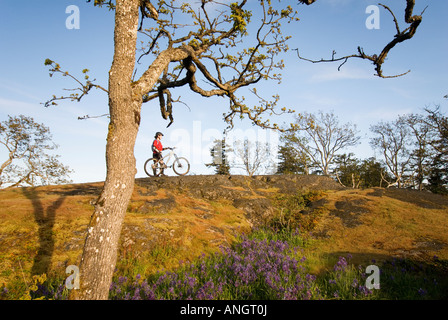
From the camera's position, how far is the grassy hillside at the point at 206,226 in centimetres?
581

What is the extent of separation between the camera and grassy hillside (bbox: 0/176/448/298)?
229 inches

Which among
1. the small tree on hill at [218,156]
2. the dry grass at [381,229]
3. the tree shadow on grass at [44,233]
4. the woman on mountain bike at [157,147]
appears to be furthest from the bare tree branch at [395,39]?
the small tree on hill at [218,156]

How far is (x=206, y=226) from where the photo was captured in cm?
812

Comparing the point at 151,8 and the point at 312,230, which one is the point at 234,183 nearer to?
the point at 312,230

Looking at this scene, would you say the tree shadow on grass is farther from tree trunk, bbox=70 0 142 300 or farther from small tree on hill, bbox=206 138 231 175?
small tree on hill, bbox=206 138 231 175

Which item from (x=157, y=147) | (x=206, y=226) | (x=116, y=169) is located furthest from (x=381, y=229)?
(x=157, y=147)

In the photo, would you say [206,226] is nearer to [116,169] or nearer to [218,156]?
[116,169]

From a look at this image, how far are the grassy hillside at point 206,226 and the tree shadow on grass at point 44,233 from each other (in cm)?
2

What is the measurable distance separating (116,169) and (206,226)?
4.80 meters

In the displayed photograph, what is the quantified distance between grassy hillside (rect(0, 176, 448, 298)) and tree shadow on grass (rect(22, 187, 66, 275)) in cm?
2
